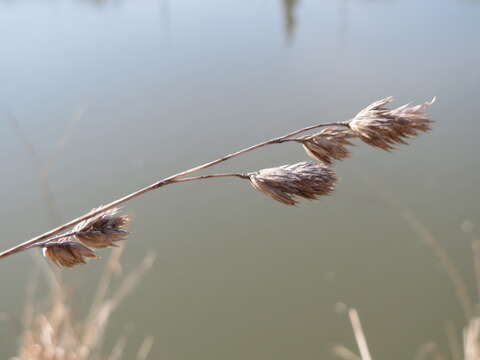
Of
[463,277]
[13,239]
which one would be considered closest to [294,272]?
[463,277]

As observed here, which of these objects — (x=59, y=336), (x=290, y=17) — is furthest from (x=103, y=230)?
(x=290, y=17)

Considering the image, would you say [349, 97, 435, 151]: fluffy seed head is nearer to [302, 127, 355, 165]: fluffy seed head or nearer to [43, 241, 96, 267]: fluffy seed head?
[302, 127, 355, 165]: fluffy seed head

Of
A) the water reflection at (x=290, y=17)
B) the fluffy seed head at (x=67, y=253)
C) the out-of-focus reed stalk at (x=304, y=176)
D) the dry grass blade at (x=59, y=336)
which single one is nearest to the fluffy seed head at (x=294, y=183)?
the out-of-focus reed stalk at (x=304, y=176)

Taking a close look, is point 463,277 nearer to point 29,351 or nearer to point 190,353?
point 190,353

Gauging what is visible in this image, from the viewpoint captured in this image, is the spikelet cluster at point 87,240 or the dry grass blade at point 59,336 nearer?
the spikelet cluster at point 87,240

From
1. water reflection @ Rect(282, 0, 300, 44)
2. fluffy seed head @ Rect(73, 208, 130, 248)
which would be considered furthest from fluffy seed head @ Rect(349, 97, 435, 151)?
water reflection @ Rect(282, 0, 300, 44)

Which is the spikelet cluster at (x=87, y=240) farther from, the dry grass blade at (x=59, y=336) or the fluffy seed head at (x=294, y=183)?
the dry grass blade at (x=59, y=336)
